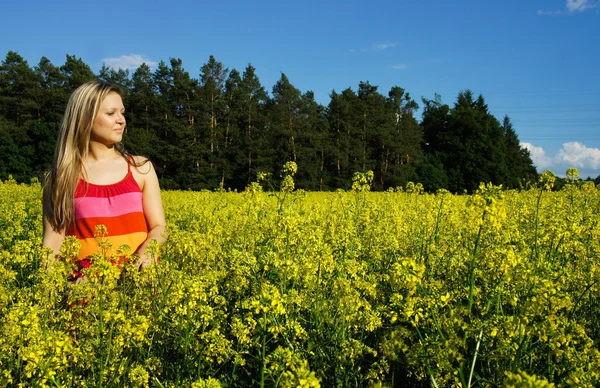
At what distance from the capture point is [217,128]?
Result: 39.5 metres

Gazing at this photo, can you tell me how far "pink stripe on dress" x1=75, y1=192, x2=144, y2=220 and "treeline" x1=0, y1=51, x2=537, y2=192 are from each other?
30154 millimetres

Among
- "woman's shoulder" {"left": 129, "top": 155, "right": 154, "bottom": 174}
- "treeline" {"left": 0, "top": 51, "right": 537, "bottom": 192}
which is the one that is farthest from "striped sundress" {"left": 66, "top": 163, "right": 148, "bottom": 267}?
"treeline" {"left": 0, "top": 51, "right": 537, "bottom": 192}

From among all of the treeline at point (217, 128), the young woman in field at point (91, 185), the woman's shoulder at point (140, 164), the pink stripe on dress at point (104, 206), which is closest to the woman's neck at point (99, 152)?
the young woman in field at point (91, 185)

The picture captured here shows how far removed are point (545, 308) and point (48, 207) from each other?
371 cm

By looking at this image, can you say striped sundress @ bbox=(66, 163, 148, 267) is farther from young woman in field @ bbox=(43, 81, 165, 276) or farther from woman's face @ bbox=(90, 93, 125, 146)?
woman's face @ bbox=(90, 93, 125, 146)

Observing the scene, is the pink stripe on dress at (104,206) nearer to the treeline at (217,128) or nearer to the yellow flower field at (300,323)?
the yellow flower field at (300,323)

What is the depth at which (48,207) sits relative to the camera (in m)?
3.93

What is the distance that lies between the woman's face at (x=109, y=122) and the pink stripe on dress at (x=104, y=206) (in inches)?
20.2

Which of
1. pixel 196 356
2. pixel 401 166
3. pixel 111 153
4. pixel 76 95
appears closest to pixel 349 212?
pixel 111 153

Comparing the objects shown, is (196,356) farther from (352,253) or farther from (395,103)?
(395,103)

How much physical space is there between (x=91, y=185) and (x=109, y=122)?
56 cm

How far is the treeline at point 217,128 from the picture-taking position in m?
37.0

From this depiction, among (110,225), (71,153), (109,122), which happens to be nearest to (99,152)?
(71,153)

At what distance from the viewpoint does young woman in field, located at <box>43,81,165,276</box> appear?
3891 mm
